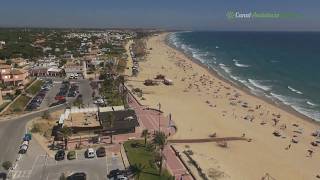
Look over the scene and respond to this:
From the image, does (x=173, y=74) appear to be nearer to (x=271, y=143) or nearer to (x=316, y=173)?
(x=271, y=143)

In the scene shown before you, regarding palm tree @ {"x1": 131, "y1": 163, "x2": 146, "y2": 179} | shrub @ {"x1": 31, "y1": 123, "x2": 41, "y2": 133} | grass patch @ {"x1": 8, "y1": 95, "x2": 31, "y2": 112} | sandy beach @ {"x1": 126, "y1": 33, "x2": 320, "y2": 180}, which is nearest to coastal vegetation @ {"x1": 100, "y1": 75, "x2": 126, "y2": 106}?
sandy beach @ {"x1": 126, "y1": 33, "x2": 320, "y2": 180}

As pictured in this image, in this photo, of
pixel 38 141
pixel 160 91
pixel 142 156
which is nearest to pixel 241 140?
pixel 142 156

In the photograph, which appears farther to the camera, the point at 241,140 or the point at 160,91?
the point at 160,91

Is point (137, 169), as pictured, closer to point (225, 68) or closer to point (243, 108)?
point (243, 108)

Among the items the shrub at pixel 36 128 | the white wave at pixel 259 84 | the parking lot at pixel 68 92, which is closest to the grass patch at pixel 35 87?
the parking lot at pixel 68 92

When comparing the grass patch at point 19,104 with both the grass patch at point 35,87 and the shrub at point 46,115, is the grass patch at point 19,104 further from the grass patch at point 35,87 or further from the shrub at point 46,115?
the shrub at point 46,115

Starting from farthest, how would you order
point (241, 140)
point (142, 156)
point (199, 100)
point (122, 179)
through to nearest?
1. point (199, 100)
2. point (241, 140)
3. point (142, 156)
4. point (122, 179)
